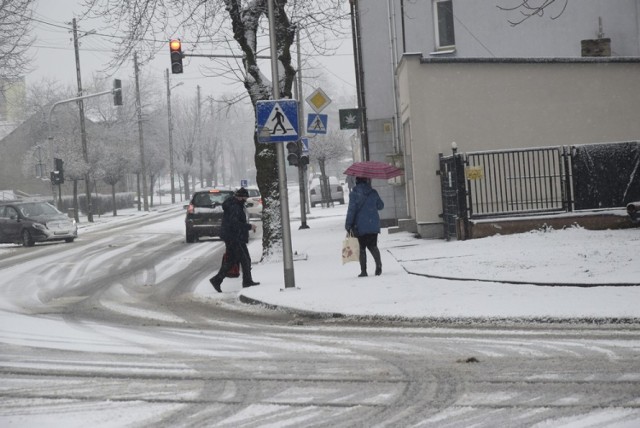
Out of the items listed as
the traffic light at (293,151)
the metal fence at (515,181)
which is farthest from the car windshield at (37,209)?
the traffic light at (293,151)

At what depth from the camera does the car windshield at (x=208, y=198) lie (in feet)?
103

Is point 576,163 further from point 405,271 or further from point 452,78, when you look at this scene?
point 405,271

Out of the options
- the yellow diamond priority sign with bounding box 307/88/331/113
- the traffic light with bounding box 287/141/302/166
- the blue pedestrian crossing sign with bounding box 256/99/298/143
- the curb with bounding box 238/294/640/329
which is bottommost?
the curb with bounding box 238/294/640/329

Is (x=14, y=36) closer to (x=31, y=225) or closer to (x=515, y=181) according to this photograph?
(x=31, y=225)

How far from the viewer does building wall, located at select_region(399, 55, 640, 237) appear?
885 inches

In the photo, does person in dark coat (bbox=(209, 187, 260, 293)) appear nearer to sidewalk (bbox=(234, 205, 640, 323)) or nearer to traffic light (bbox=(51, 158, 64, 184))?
sidewalk (bbox=(234, 205, 640, 323))

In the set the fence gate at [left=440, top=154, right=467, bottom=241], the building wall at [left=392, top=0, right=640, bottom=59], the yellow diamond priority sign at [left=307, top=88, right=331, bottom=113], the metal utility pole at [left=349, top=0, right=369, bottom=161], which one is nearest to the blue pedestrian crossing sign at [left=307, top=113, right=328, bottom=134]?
the yellow diamond priority sign at [left=307, top=88, right=331, bottom=113]

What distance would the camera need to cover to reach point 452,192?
21.6 meters

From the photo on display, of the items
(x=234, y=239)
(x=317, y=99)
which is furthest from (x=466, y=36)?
(x=234, y=239)

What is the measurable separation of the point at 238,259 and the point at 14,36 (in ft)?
100

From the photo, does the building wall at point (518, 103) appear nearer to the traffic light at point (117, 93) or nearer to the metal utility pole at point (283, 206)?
the metal utility pole at point (283, 206)

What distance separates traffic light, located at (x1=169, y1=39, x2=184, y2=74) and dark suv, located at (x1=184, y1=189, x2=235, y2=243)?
24.7 feet

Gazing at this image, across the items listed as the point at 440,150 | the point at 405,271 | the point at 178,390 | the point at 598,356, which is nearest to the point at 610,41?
the point at 440,150

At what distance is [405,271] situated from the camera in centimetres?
1617
